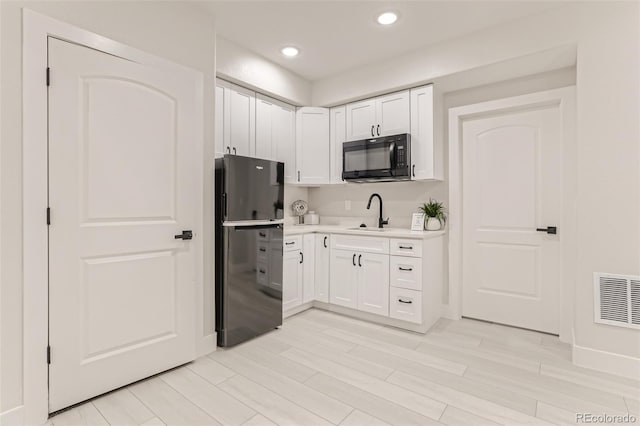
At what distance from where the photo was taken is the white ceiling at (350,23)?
2492 millimetres

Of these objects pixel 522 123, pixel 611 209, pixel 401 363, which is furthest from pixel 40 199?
pixel 522 123

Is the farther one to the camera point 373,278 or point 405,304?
point 373,278

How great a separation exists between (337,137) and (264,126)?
0.88m

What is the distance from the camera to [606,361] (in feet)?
7.50

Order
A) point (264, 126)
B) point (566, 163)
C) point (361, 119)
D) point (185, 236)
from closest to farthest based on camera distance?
point (185, 236)
point (566, 163)
point (264, 126)
point (361, 119)

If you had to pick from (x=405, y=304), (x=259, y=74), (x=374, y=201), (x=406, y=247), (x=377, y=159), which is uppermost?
(x=259, y=74)

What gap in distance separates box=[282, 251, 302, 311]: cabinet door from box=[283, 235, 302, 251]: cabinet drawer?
0.04m

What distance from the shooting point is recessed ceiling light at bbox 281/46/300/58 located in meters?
3.16

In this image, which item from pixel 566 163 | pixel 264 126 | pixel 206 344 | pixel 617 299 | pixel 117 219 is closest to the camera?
pixel 117 219

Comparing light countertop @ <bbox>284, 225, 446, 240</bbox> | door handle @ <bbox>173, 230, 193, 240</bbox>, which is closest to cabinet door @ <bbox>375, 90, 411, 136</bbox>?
light countertop @ <bbox>284, 225, 446, 240</bbox>

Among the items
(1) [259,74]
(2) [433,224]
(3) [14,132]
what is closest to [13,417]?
(3) [14,132]

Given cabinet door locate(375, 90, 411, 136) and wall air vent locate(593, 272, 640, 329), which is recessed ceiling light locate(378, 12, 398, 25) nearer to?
cabinet door locate(375, 90, 411, 136)

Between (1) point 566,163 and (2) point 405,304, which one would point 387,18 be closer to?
(1) point 566,163

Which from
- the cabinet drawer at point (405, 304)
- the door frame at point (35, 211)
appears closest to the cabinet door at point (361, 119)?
the cabinet drawer at point (405, 304)
